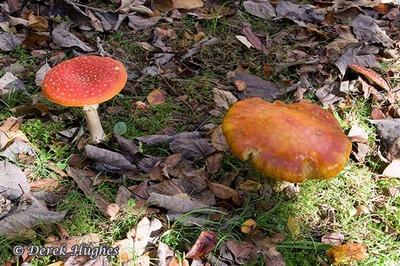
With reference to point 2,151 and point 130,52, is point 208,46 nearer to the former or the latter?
point 130,52

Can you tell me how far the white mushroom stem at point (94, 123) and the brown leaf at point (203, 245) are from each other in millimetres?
1119

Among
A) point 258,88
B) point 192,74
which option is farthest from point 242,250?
point 192,74

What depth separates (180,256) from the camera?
2701mm

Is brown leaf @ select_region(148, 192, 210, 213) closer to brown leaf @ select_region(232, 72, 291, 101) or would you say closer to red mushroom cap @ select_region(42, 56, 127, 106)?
red mushroom cap @ select_region(42, 56, 127, 106)

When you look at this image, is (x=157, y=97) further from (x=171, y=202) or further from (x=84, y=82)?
(x=171, y=202)

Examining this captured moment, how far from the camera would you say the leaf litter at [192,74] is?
290 cm

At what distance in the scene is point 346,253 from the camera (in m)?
2.71

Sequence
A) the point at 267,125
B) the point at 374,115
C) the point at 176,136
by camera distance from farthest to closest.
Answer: the point at 374,115
the point at 176,136
the point at 267,125

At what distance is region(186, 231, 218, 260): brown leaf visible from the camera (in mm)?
2691

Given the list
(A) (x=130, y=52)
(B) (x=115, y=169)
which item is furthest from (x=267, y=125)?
(A) (x=130, y=52)

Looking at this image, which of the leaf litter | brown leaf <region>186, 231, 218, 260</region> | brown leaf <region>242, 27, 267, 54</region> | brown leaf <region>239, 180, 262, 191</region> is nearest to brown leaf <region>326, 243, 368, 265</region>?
the leaf litter

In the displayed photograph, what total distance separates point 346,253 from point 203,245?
34.4 inches

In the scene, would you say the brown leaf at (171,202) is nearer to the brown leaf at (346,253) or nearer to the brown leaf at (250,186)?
the brown leaf at (250,186)

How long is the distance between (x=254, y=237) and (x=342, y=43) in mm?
2379
